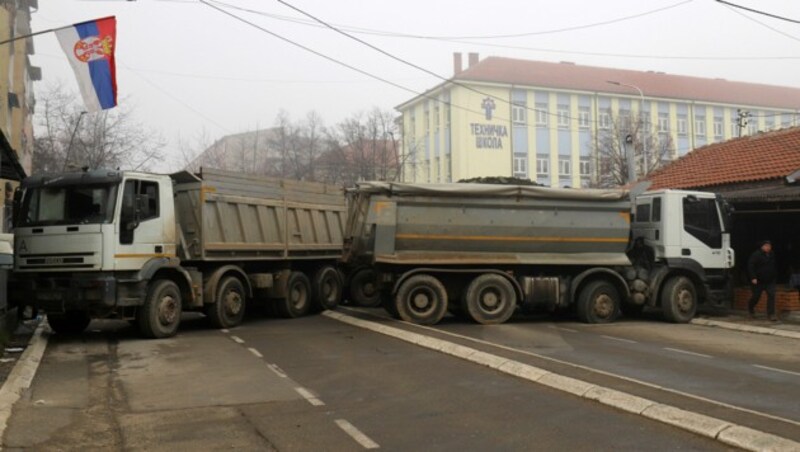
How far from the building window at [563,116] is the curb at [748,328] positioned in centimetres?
4628

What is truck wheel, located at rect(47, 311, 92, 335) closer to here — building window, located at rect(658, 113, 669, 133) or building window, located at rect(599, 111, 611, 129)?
building window, located at rect(599, 111, 611, 129)

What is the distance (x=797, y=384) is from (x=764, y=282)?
24.1ft

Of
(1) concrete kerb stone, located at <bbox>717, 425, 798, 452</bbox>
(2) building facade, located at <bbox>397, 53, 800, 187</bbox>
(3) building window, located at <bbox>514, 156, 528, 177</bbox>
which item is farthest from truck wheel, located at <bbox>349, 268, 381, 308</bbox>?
(3) building window, located at <bbox>514, 156, 528, 177</bbox>

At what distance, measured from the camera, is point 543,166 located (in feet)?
192

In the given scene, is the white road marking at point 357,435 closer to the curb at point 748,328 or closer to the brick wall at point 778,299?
the curb at point 748,328

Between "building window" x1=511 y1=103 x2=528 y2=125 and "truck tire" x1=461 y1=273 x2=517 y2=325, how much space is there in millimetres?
45248

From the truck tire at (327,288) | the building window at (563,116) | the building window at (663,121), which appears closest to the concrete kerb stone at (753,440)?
the truck tire at (327,288)

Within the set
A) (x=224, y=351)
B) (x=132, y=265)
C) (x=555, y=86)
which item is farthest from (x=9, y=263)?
(x=555, y=86)

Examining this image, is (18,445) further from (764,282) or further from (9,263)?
(764,282)

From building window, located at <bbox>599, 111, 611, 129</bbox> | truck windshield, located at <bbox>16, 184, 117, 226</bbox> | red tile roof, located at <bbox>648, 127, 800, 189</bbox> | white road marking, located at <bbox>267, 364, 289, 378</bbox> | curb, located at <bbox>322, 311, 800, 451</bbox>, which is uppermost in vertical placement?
building window, located at <bbox>599, 111, 611, 129</bbox>

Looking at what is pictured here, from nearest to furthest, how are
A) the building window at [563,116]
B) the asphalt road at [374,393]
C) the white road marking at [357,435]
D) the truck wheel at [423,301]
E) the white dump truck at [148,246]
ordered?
the white road marking at [357,435], the asphalt road at [374,393], the white dump truck at [148,246], the truck wheel at [423,301], the building window at [563,116]

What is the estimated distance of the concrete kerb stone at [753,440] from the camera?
16.3 feet

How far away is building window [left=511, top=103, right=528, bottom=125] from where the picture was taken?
5681cm

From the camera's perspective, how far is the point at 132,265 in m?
11.0
